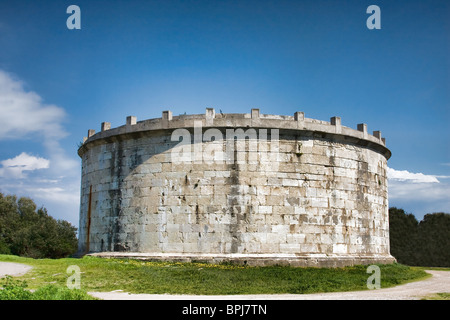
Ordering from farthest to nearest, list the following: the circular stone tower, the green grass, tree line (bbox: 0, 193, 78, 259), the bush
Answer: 1. tree line (bbox: 0, 193, 78, 259)
2. the circular stone tower
3. the green grass
4. the bush

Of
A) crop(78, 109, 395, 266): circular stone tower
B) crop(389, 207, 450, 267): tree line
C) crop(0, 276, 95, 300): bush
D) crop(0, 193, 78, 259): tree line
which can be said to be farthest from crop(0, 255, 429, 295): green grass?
crop(389, 207, 450, 267): tree line

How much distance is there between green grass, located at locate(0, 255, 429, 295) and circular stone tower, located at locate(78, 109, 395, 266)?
1021mm

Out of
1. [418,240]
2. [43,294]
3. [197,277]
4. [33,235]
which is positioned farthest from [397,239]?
[43,294]

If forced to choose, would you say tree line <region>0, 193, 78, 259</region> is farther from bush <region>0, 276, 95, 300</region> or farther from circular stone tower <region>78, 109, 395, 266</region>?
bush <region>0, 276, 95, 300</region>

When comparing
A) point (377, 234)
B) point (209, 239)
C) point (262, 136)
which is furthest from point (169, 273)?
point (377, 234)

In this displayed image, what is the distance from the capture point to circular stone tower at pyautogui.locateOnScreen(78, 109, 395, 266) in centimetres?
1872

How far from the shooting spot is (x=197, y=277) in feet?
50.6

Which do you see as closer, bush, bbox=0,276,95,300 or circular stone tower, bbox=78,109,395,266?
bush, bbox=0,276,95,300

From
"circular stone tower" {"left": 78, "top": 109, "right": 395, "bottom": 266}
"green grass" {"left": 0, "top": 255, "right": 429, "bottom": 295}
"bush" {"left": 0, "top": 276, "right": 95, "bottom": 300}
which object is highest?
"circular stone tower" {"left": 78, "top": 109, "right": 395, "bottom": 266}

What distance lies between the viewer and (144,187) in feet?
65.4

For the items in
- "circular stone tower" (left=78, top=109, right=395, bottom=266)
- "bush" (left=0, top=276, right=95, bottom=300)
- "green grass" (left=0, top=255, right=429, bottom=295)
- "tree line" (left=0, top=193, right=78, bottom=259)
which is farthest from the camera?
"tree line" (left=0, top=193, right=78, bottom=259)

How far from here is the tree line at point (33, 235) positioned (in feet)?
131

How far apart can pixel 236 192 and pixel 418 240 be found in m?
29.2
